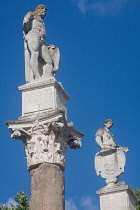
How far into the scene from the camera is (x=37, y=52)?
1806 centimetres

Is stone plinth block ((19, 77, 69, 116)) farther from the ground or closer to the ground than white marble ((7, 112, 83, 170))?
farther from the ground

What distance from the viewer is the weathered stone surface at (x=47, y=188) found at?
15.3 metres

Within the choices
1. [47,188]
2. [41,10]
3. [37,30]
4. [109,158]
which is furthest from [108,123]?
[41,10]

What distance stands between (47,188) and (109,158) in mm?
2984

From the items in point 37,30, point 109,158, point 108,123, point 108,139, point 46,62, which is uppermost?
A: point 37,30

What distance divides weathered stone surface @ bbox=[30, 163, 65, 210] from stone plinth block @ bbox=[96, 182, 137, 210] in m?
1.68

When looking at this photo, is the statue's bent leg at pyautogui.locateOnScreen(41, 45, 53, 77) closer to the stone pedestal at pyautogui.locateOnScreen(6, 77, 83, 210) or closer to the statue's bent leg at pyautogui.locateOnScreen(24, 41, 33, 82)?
the statue's bent leg at pyautogui.locateOnScreen(24, 41, 33, 82)

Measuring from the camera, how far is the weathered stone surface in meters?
15.3

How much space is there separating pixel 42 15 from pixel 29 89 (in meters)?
2.81

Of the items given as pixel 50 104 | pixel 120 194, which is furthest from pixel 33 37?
pixel 120 194

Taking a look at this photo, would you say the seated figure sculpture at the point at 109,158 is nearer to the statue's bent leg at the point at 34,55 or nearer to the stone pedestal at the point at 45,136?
the stone pedestal at the point at 45,136

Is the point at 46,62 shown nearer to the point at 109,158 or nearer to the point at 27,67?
the point at 27,67

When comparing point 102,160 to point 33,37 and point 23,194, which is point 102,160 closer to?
point 33,37

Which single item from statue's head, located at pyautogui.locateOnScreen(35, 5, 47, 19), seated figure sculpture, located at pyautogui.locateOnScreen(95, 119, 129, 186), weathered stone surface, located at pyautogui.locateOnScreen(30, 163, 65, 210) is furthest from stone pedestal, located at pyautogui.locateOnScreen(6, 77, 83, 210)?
statue's head, located at pyautogui.locateOnScreen(35, 5, 47, 19)
